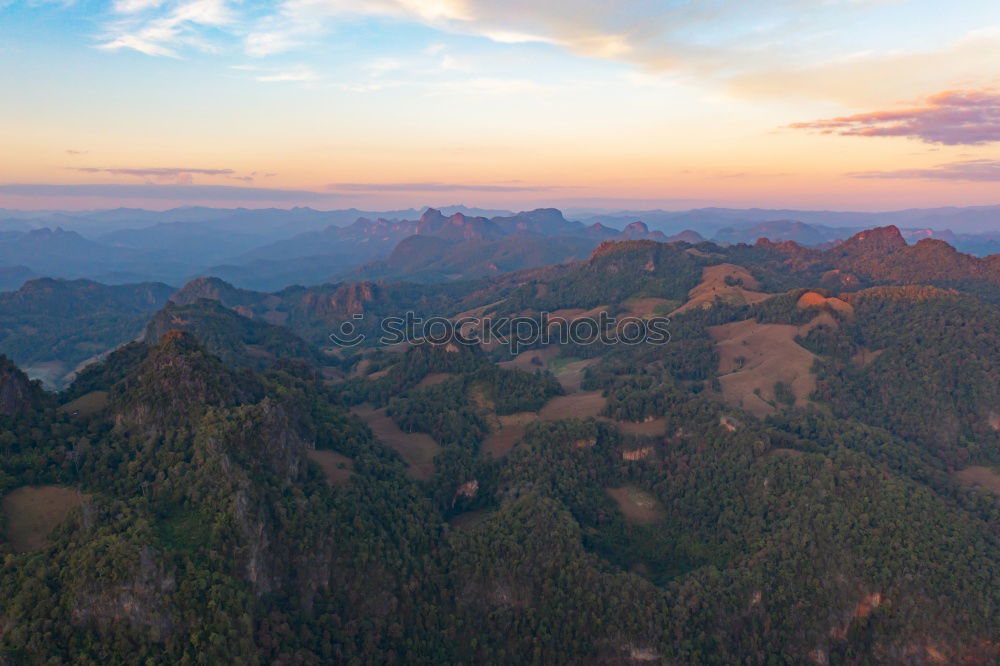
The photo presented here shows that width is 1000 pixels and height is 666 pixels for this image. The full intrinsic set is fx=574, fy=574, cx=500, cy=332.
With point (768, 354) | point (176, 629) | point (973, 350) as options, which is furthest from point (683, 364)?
point (176, 629)

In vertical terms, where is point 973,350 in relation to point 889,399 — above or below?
above

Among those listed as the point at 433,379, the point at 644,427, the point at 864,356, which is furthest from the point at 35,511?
the point at 864,356

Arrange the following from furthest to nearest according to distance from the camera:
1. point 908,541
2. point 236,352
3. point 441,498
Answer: point 236,352
point 441,498
point 908,541

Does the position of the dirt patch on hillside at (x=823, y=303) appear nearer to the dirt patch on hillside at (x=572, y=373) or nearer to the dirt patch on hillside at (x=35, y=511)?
the dirt patch on hillside at (x=572, y=373)

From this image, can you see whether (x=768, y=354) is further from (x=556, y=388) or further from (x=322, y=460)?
(x=322, y=460)

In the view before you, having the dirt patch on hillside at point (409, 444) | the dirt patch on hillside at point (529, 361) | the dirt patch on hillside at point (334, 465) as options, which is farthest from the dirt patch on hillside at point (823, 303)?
the dirt patch on hillside at point (334, 465)

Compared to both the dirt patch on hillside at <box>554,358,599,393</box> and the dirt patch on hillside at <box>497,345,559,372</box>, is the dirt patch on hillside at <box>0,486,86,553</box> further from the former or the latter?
the dirt patch on hillside at <box>497,345,559,372</box>

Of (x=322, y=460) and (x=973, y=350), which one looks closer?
(x=322, y=460)
